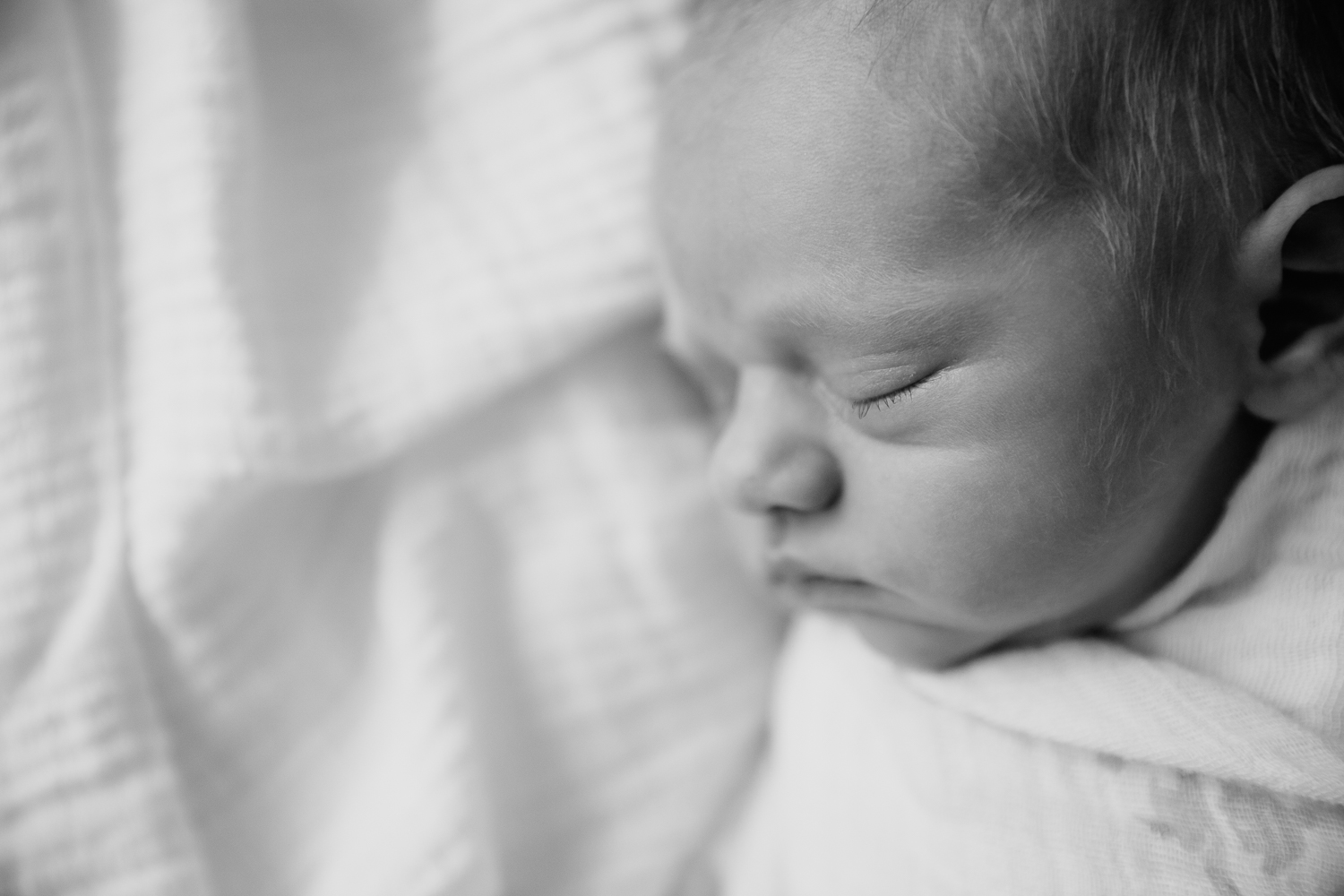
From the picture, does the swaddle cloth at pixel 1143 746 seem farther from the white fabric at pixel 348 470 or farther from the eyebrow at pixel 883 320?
the eyebrow at pixel 883 320

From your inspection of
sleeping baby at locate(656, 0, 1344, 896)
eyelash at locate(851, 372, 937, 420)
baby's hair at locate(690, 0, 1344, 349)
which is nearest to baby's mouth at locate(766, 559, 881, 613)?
sleeping baby at locate(656, 0, 1344, 896)

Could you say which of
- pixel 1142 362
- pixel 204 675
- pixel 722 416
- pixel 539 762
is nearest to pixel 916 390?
pixel 1142 362

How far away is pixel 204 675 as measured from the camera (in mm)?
857

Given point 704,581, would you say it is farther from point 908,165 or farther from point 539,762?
point 908,165

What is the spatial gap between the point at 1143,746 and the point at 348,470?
65cm

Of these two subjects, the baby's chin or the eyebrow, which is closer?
the eyebrow

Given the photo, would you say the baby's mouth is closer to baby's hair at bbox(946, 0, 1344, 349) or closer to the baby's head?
the baby's head

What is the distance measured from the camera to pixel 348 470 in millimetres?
916

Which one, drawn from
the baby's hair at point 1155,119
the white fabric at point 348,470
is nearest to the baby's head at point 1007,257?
the baby's hair at point 1155,119

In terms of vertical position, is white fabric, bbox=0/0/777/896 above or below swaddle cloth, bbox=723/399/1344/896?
above

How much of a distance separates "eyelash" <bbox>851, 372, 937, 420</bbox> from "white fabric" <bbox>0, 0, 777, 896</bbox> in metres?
0.29

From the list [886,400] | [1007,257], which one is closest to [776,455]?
[886,400]

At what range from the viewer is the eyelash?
0.69m

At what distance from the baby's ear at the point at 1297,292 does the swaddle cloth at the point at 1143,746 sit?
53 millimetres
